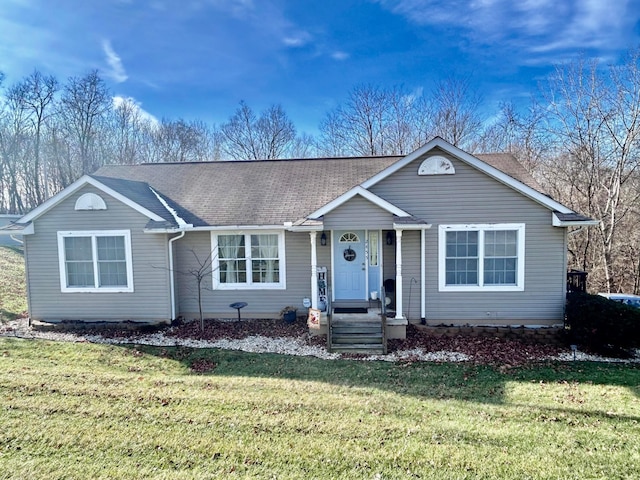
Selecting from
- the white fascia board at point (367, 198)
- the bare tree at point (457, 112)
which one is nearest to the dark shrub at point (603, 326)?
the white fascia board at point (367, 198)

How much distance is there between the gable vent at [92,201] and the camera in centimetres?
1065

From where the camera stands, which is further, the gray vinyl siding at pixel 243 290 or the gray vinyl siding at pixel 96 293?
the gray vinyl siding at pixel 243 290

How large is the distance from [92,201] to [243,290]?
5.18 metres

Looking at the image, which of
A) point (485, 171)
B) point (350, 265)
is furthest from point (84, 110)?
point (485, 171)

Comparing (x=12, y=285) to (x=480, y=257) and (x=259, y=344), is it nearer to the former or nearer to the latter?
(x=259, y=344)

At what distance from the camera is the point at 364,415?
219 inches

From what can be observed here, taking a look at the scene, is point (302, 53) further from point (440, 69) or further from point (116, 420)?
point (116, 420)

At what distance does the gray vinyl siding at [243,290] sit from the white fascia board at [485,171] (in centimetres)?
306

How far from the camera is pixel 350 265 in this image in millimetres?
11211

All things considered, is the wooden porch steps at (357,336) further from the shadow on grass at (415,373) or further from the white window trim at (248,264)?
the white window trim at (248,264)

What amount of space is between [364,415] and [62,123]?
41.6m

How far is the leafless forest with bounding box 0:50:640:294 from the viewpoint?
16938mm

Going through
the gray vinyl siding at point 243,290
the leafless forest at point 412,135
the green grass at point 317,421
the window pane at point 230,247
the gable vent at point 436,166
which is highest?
the leafless forest at point 412,135

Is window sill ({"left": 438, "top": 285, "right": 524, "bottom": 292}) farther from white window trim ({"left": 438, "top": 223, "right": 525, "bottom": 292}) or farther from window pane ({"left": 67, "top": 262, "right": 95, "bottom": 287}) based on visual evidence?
window pane ({"left": 67, "top": 262, "right": 95, "bottom": 287})
